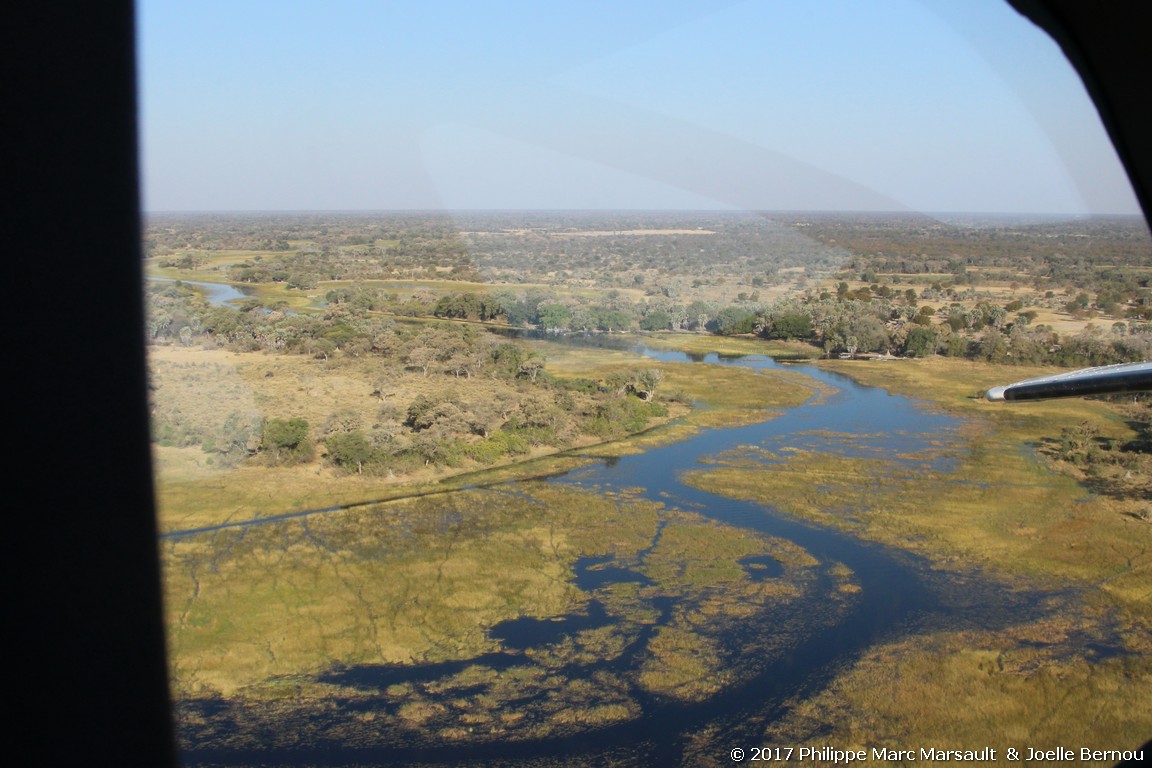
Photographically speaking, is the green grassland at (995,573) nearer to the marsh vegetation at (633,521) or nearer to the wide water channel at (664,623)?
the marsh vegetation at (633,521)

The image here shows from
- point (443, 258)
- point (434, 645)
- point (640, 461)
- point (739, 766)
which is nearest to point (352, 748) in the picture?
point (434, 645)

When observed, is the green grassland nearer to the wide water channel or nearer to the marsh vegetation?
the marsh vegetation

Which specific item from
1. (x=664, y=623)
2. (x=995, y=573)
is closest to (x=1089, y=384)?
(x=664, y=623)

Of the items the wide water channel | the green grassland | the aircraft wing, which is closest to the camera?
the aircraft wing

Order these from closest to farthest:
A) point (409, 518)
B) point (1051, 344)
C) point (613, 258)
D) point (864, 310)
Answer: point (409, 518) → point (1051, 344) → point (864, 310) → point (613, 258)

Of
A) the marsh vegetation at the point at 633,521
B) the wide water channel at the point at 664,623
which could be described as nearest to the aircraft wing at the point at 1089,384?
the marsh vegetation at the point at 633,521

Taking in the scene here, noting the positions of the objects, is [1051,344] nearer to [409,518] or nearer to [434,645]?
[409,518]

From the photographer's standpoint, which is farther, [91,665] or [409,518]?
[409,518]

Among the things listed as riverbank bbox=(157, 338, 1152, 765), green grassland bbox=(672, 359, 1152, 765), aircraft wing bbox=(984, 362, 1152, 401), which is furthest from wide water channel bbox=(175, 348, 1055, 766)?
aircraft wing bbox=(984, 362, 1152, 401)

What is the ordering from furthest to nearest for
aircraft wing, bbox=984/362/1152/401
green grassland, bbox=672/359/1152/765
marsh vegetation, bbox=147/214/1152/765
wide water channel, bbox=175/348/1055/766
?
1. marsh vegetation, bbox=147/214/1152/765
2. green grassland, bbox=672/359/1152/765
3. wide water channel, bbox=175/348/1055/766
4. aircraft wing, bbox=984/362/1152/401
